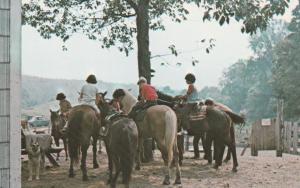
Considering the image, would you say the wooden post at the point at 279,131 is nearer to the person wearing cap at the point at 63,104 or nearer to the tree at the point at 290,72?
the person wearing cap at the point at 63,104

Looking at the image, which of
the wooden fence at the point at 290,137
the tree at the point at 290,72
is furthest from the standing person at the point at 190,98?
the tree at the point at 290,72

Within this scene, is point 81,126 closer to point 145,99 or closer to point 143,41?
point 145,99

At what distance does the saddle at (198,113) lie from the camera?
15.2 metres

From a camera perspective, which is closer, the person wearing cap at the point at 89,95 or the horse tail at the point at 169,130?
the horse tail at the point at 169,130

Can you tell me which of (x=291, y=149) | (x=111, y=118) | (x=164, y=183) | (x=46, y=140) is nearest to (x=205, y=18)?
(x=111, y=118)

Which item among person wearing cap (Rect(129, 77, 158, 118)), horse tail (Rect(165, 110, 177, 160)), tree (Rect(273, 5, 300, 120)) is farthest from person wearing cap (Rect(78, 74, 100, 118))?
tree (Rect(273, 5, 300, 120))

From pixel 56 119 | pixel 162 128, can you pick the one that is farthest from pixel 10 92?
pixel 56 119

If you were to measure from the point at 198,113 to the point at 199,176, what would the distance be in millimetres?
2324

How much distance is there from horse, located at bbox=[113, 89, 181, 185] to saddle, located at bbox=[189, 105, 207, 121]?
2.79m

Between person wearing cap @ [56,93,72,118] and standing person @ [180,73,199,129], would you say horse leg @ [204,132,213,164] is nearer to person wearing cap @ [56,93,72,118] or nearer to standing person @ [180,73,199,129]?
standing person @ [180,73,199,129]

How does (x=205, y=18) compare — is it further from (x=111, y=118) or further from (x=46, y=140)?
(x=46, y=140)

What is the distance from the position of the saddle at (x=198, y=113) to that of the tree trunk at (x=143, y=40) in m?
2.74

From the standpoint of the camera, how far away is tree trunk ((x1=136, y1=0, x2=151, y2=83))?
17469 mm

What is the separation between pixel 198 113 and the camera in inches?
601
